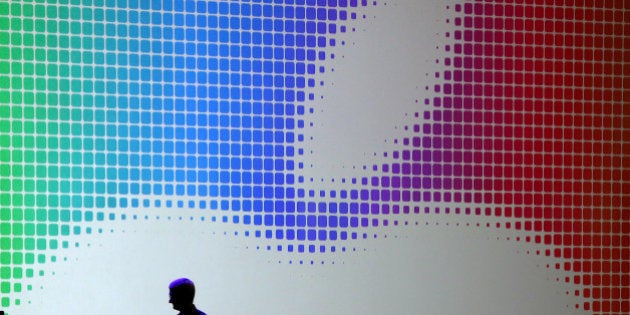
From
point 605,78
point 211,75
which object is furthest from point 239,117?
point 605,78

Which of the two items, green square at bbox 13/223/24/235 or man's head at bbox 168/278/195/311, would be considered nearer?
man's head at bbox 168/278/195/311

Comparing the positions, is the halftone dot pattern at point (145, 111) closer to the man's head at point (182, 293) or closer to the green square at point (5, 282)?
the green square at point (5, 282)

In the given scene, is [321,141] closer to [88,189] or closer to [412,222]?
[412,222]

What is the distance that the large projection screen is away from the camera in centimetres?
444

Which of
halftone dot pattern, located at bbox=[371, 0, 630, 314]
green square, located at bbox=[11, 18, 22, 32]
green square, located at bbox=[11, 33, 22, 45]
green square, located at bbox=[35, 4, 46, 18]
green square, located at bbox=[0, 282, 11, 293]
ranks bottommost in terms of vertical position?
green square, located at bbox=[0, 282, 11, 293]

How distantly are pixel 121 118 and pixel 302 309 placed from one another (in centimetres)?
147

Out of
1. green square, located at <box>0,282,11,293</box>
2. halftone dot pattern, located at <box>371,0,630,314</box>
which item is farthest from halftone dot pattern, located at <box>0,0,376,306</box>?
halftone dot pattern, located at <box>371,0,630,314</box>

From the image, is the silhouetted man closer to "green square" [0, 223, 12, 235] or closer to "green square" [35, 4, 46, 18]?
"green square" [0, 223, 12, 235]

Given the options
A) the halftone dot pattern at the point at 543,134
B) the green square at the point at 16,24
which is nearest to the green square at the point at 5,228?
the green square at the point at 16,24

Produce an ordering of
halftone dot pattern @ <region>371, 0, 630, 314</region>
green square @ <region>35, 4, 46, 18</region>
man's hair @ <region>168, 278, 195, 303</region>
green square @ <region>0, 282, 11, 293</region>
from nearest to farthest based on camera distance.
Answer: man's hair @ <region>168, 278, 195, 303</region>
green square @ <region>0, 282, 11, 293</region>
green square @ <region>35, 4, 46, 18</region>
halftone dot pattern @ <region>371, 0, 630, 314</region>

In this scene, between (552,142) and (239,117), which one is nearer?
(239,117)

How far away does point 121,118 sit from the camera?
4531mm

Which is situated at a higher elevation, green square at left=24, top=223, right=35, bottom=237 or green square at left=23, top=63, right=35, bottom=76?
green square at left=23, top=63, right=35, bottom=76

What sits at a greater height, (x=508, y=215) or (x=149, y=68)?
(x=149, y=68)
